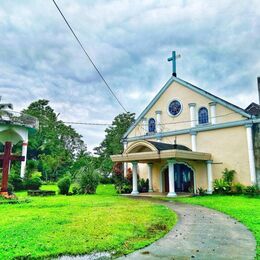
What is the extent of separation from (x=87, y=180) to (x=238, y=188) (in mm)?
9781

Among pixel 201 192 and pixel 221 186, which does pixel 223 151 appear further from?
pixel 201 192

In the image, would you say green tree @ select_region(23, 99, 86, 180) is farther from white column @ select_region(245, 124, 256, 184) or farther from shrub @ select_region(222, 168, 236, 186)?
white column @ select_region(245, 124, 256, 184)

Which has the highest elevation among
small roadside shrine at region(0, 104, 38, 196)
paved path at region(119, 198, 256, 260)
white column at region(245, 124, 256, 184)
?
small roadside shrine at region(0, 104, 38, 196)

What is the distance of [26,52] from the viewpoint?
33.0 feet

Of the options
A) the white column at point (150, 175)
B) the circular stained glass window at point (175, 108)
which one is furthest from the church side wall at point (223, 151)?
the white column at point (150, 175)

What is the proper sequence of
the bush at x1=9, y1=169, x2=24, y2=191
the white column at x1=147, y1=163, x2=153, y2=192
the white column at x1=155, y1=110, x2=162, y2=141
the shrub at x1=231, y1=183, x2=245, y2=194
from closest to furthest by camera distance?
1. the shrub at x1=231, y1=183, x2=245, y2=194
2. the white column at x1=147, y1=163, x2=153, y2=192
3. the white column at x1=155, y1=110, x2=162, y2=141
4. the bush at x1=9, y1=169, x2=24, y2=191

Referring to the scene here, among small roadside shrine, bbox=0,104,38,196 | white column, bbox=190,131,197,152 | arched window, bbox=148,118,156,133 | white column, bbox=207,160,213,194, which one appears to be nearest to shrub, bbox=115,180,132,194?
arched window, bbox=148,118,156,133

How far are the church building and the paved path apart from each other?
8.59 metres

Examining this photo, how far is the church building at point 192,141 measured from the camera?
634 inches

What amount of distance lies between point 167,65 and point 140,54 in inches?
378

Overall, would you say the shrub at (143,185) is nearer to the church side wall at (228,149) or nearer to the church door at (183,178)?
the church door at (183,178)

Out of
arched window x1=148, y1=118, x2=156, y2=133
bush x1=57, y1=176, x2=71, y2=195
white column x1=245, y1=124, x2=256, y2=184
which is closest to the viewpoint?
white column x1=245, y1=124, x2=256, y2=184

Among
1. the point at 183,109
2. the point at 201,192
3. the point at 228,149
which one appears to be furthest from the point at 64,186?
the point at 228,149

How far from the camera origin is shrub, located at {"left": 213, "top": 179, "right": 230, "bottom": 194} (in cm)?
1617
